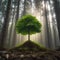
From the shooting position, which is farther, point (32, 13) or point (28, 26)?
point (32, 13)

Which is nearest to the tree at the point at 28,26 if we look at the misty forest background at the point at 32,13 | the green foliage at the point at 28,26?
the green foliage at the point at 28,26

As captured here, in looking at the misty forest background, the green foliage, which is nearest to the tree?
the green foliage

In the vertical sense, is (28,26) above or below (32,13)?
below

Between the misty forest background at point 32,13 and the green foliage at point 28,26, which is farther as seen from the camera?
the misty forest background at point 32,13

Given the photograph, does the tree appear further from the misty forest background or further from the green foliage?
the misty forest background

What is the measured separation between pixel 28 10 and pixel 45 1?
682 mm

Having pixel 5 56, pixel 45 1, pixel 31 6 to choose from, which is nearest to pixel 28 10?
pixel 31 6

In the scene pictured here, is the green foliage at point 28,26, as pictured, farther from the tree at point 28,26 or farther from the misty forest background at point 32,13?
the misty forest background at point 32,13

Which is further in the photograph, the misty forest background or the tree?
the misty forest background

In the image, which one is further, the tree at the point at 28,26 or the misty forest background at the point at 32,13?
the misty forest background at the point at 32,13

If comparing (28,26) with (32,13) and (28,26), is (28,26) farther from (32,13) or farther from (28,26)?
(32,13)

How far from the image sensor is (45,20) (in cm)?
552

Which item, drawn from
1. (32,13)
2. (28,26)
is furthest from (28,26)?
(32,13)

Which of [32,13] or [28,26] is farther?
[32,13]
